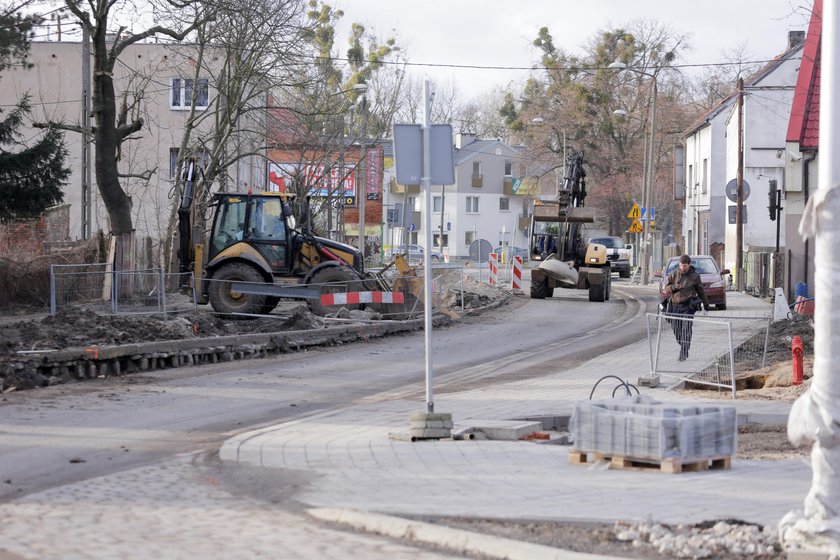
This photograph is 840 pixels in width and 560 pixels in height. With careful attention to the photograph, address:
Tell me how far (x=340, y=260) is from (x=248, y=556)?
60.6 feet

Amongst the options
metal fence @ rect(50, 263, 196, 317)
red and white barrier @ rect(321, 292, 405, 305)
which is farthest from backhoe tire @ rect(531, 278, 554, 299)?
metal fence @ rect(50, 263, 196, 317)

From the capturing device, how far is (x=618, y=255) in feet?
199

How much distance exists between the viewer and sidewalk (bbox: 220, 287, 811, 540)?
7.46 meters

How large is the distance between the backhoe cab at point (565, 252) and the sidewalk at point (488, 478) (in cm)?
2423

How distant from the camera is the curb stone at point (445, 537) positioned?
621 centimetres

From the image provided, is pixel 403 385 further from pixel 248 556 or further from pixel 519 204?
pixel 519 204

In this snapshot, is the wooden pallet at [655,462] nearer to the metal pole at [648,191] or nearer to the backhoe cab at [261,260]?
the backhoe cab at [261,260]

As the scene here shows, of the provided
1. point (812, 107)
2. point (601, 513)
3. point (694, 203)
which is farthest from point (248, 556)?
point (694, 203)

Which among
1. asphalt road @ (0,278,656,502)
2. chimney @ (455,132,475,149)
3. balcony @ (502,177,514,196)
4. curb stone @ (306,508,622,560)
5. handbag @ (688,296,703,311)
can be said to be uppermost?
chimney @ (455,132,475,149)

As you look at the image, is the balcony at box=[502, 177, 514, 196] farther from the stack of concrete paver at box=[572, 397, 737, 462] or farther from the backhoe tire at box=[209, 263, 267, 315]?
the stack of concrete paver at box=[572, 397, 737, 462]

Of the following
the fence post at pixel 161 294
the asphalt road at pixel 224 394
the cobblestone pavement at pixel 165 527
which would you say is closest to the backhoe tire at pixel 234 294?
the asphalt road at pixel 224 394

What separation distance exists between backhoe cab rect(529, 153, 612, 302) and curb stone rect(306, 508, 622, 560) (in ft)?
96.8

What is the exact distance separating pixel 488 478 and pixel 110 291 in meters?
13.5

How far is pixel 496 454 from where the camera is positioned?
968 cm
